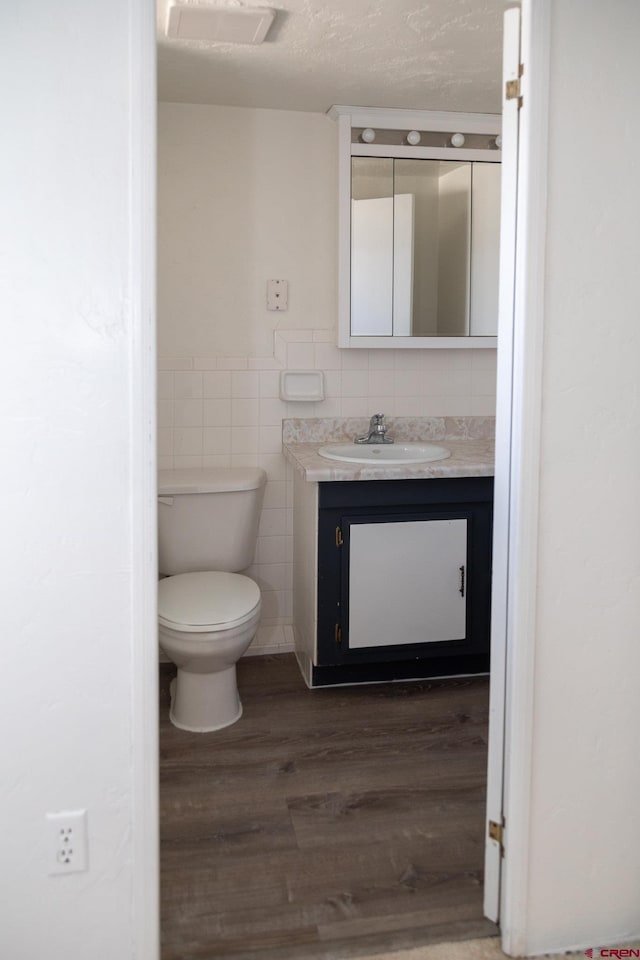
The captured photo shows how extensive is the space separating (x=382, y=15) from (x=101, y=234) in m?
1.39

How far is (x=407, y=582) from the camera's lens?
3.16 metres

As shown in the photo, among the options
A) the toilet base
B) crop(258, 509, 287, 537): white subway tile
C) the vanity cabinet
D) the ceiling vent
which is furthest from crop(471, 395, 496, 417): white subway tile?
the ceiling vent

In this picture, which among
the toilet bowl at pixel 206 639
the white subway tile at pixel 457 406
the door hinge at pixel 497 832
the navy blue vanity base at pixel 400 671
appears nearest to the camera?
the door hinge at pixel 497 832

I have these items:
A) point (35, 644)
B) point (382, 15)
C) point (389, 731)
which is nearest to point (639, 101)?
point (382, 15)

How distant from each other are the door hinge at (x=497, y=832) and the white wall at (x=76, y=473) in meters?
0.75

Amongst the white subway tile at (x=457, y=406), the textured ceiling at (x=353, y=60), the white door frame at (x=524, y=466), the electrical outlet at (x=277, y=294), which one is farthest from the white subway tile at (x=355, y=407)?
the white door frame at (x=524, y=466)

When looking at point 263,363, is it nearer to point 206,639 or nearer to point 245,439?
point 245,439

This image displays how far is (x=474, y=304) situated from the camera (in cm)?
355

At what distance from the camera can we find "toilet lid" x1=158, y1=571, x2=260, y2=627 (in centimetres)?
276

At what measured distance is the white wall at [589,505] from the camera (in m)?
1.74

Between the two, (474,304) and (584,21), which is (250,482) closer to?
(474,304)

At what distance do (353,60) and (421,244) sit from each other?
84 centimetres

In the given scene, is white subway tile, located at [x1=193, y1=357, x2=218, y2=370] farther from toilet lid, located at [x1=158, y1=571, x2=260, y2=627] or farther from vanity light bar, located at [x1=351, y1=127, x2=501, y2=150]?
vanity light bar, located at [x1=351, y1=127, x2=501, y2=150]

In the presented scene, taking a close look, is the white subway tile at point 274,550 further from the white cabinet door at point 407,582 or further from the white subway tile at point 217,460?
the white cabinet door at point 407,582
